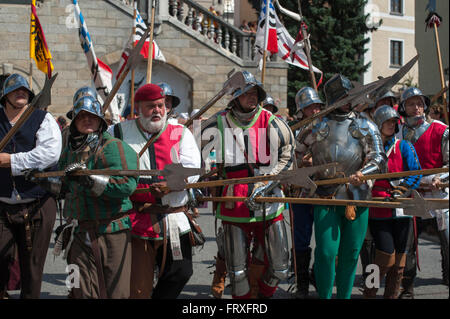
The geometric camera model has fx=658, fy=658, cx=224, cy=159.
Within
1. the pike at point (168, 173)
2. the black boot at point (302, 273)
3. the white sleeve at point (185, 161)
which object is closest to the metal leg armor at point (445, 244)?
the black boot at point (302, 273)

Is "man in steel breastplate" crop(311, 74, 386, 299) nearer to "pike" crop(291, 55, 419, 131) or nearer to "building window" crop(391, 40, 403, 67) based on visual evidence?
"pike" crop(291, 55, 419, 131)

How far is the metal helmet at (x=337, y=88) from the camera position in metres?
5.71

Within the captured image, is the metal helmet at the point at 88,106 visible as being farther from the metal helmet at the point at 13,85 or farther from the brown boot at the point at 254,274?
the brown boot at the point at 254,274

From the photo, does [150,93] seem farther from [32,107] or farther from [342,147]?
[342,147]

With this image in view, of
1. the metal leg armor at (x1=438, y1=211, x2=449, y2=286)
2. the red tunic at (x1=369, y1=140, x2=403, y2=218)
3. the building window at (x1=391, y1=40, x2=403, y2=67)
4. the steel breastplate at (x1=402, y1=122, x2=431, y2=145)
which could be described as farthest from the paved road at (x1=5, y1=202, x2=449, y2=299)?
the building window at (x1=391, y1=40, x2=403, y2=67)

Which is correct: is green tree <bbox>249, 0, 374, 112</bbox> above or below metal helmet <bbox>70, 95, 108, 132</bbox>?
above

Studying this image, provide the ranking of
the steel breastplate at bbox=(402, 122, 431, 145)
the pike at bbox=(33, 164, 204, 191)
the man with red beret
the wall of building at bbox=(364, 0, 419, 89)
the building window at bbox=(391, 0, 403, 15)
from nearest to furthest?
1. the pike at bbox=(33, 164, 204, 191)
2. the man with red beret
3. the steel breastplate at bbox=(402, 122, 431, 145)
4. the wall of building at bbox=(364, 0, 419, 89)
5. the building window at bbox=(391, 0, 403, 15)

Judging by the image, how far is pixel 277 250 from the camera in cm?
523

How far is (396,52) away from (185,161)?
121ft

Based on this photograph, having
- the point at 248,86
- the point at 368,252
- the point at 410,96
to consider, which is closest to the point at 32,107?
the point at 248,86

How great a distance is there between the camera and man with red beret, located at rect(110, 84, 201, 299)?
466 centimetres

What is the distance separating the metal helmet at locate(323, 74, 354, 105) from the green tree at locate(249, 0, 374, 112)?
22587 mm

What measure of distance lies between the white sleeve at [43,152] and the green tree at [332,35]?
23.7m
